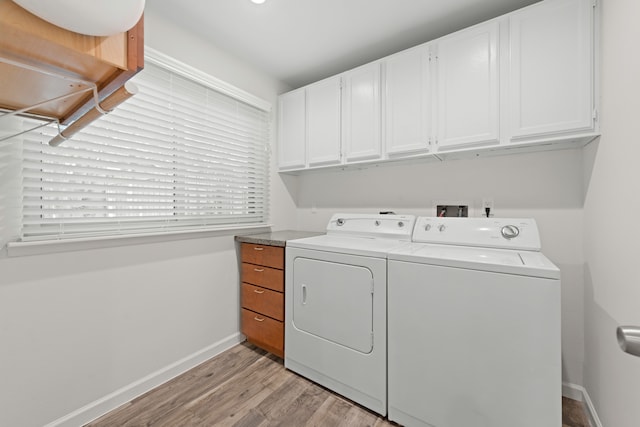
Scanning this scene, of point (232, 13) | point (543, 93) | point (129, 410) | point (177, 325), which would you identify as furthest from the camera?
point (177, 325)

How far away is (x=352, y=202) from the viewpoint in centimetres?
266

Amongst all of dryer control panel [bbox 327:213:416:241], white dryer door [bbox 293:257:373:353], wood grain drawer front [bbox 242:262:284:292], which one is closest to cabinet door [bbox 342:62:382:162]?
dryer control panel [bbox 327:213:416:241]

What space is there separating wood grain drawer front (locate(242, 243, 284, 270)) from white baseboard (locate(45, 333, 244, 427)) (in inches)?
29.1

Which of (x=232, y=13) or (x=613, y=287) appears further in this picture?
(x=232, y=13)

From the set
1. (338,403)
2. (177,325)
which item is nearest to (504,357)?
(338,403)

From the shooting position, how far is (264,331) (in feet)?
7.27

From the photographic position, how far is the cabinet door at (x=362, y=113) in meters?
2.13

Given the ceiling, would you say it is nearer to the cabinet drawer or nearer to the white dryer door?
the white dryer door

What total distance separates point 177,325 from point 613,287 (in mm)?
2581

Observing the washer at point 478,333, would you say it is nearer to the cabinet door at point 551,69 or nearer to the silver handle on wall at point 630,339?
the cabinet door at point 551,69

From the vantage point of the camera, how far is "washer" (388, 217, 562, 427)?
1.16 metres

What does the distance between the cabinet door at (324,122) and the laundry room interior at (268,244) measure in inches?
3.2

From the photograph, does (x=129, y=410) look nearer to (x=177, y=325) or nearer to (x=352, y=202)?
(x=177, y=325)

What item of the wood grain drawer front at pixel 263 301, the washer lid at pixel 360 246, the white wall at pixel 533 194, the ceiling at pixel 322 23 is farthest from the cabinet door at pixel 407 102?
the wood grain drawer front at pixel 263 301
